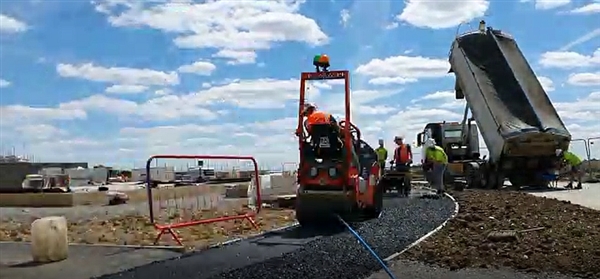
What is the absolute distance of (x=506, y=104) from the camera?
22688 millimetres

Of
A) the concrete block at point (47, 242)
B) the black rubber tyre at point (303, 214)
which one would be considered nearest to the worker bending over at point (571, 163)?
the black rubber tyre at point (303, 214)

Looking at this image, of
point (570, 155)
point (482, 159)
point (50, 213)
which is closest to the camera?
point (50, 213)

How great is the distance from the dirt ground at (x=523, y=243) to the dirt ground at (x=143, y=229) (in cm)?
371

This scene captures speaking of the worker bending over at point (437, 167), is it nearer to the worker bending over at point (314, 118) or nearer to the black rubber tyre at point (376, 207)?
the black rubber tyre at point (376, 207)

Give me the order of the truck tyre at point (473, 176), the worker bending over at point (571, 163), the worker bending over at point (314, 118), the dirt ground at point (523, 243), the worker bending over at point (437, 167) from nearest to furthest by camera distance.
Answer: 1. the dirt ground at point (523, 243)
2. the worker bending over at point (314, 118)
3. the worker bending over at point (437, 167)
4. the worker bending over at point (571, 163)
5. the truck tyre at point (473, 176)

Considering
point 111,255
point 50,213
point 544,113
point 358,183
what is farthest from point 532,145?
point 111,255

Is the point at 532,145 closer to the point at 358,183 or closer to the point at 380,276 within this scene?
the point at 358,183

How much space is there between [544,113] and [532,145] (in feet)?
3.86

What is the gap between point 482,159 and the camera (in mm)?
26562

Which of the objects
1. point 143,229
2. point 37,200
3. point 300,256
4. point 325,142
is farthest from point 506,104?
point 37,200

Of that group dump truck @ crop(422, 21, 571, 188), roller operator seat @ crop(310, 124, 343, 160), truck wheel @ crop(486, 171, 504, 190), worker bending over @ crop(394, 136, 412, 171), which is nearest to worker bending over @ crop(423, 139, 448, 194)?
worker bending over @ crop(394, 136, 412, 171)

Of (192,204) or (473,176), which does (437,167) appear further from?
(473,176)

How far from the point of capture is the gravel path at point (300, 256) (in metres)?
7.72

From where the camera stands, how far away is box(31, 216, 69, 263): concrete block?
9.28 metres
